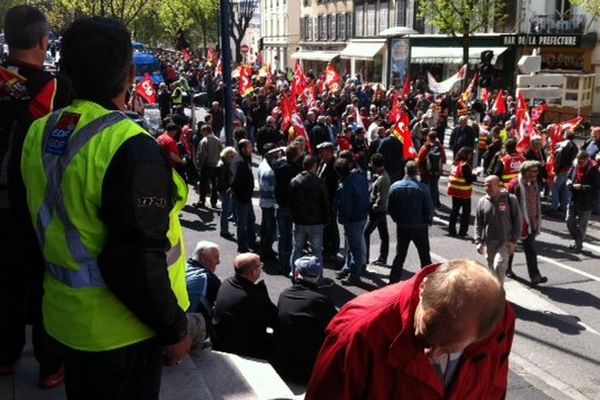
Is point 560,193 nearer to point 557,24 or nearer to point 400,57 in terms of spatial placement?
point 557,24

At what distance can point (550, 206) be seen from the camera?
13609 millimetres

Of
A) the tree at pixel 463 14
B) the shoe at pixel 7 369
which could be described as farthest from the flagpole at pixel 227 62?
the tree at pixel 463 14

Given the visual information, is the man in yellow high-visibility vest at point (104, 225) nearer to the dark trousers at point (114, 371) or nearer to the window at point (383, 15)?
the dark trousers at point (114, 371)

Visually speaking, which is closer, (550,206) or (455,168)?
(455,168)

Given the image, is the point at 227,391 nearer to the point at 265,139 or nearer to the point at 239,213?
the point at 239,213

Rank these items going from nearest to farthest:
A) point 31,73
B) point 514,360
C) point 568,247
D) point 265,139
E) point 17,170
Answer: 1. point 17,170
2. point 31,73
3. point 514,360
4. point 568,247
5. point 265,139

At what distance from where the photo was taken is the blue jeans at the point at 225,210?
10758mm

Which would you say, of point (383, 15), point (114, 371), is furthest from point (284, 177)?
point (383, 15)

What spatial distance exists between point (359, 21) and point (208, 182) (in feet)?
131

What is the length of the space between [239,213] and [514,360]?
4.73 metres

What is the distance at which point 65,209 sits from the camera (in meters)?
2.16

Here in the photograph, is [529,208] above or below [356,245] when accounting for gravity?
above

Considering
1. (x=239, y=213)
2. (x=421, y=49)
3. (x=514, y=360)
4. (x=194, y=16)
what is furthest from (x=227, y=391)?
(x=194, y=16)

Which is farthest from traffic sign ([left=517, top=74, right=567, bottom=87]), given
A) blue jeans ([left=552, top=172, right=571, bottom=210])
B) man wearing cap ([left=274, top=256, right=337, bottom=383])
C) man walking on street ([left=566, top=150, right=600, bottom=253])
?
man wearing cap ([left=274, top=256, right=337, bottom=383])
